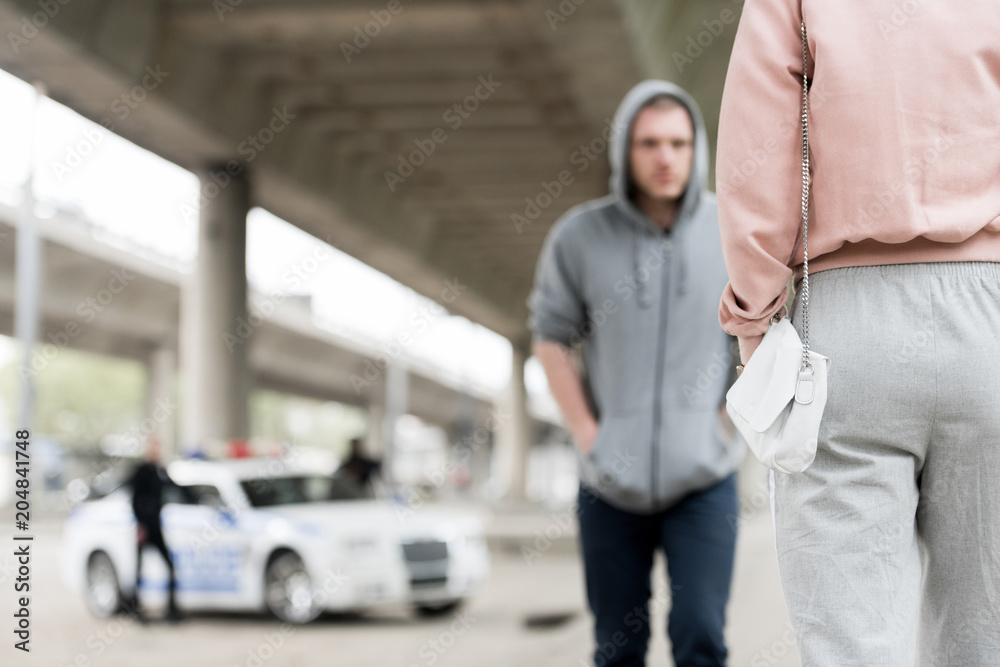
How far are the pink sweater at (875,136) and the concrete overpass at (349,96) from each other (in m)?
10.7

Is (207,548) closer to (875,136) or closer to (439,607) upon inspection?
(439,607)

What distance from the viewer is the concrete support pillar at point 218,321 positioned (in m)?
19.3

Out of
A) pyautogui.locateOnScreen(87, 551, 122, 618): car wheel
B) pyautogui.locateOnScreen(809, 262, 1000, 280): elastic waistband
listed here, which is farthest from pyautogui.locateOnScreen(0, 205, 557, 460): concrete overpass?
pyautogui.locateOnScreen(809, 262, 1000, 280): elastic waistband

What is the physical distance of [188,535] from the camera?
460 inches

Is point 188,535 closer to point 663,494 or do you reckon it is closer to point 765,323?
point 663,494

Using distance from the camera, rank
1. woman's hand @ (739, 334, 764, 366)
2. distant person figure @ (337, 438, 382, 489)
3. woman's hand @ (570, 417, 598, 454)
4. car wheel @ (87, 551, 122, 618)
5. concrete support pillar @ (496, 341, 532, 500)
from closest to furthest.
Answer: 1. woman's hand @ (739, 334, 764, 366)
2. woman's hand @ (570, 417, 598, 454)
3. car wheel @ (87, 551, 122, 618)
4. distant person figure @ (337, 438, 382, 489)
5. concrete support pillar @ (496, 341, 532, 500)

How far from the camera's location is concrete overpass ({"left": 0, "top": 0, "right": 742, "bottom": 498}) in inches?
544

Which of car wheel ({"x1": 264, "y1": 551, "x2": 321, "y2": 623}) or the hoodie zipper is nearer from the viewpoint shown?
the hoodie zipper

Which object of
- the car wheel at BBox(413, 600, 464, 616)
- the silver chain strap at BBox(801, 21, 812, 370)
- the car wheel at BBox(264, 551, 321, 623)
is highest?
the silver chain strap at BBox(801, 21, 812, 370)

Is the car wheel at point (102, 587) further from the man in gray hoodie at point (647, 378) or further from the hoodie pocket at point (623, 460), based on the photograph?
the hoodie pocket at point (623, 460)

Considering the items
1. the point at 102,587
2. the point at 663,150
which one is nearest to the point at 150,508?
the point at 102,587

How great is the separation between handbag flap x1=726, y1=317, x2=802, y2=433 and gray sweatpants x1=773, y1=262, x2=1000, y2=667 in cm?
7

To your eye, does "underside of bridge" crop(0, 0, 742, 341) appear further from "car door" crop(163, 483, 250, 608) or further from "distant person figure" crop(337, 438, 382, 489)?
"car door" crop(163, 483, 250, 608)

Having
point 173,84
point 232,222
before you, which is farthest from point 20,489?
point 232,222
